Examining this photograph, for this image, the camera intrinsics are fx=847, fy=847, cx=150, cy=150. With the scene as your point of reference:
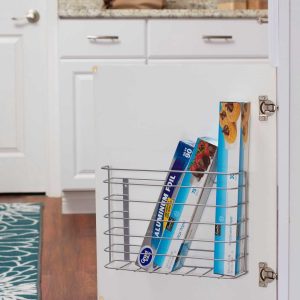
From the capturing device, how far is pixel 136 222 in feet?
6.30

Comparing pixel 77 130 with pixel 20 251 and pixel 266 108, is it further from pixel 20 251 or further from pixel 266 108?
pixel 266 108

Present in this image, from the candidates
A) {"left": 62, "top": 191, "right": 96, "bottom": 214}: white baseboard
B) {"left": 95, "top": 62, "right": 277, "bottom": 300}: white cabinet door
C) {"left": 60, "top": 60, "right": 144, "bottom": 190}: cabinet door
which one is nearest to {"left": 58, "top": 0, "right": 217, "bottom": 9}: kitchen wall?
{"left": 60, "top": 60, "right": 144, "bottom": 190}: cabinet door

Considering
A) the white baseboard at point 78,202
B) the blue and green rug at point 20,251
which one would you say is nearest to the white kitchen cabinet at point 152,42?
the white baseboard at point 78,202

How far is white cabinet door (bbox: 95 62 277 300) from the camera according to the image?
1802mm

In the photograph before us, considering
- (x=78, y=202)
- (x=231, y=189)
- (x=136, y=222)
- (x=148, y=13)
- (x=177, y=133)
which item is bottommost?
(x=78, y=202)

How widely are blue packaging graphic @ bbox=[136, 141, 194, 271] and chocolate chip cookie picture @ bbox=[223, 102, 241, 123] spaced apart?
12 centimetres

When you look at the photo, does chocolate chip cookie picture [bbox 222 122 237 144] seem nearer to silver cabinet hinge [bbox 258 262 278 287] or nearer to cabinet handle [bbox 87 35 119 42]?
silver cabinet hinge [bbox 258 262 278 287]

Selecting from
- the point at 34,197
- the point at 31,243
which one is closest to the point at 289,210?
the point at 31,243

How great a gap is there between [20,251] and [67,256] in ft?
0.62

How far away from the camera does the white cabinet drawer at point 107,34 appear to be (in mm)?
3678

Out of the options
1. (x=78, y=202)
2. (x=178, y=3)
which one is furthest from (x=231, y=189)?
(x=178, y=3)

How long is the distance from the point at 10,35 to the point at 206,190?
2.88 meters

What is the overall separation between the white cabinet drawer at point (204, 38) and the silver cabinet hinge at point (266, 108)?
1.93 metres

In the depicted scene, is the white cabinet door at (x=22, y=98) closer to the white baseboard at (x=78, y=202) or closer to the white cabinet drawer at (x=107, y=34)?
the white baseboard at (x=78, y=202)
